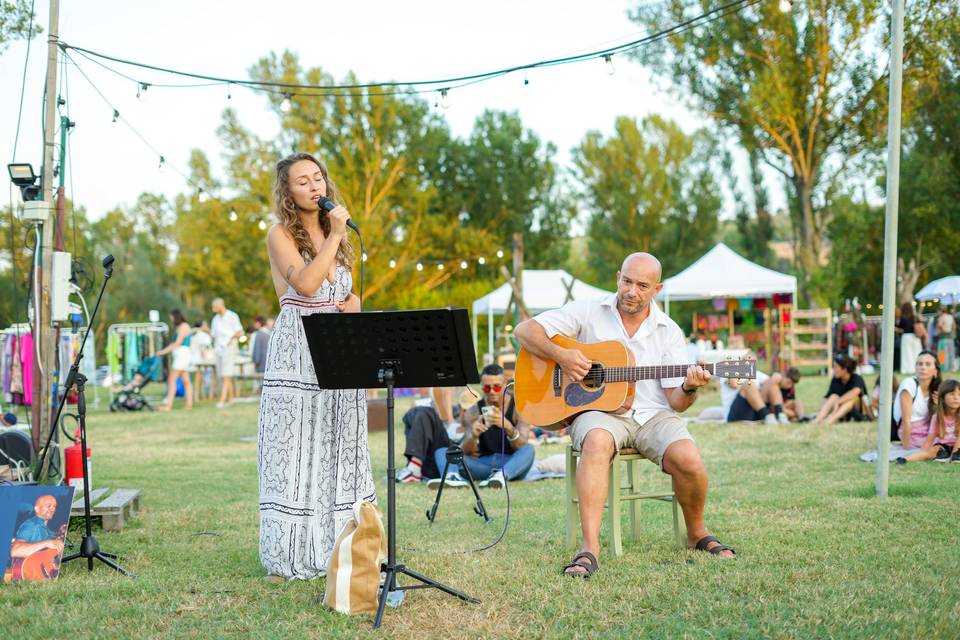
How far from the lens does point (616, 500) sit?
4.75 meters

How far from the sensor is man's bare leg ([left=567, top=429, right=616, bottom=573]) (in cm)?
450

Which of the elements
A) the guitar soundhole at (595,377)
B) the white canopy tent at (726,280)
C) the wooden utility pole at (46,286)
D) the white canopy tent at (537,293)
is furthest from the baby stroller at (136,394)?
the guitar soundhole at (595,377)

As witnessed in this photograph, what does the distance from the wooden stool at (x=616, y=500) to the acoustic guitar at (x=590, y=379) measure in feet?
0.78

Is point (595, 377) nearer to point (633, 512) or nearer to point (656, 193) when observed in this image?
point (633, 512)

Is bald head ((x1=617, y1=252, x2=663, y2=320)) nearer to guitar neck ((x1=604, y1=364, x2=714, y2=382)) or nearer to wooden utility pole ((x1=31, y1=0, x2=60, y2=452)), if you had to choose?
guitar neck ((x1=604, y1=364, x2=714, y2=382))

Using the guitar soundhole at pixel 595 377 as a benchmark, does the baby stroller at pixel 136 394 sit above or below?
below

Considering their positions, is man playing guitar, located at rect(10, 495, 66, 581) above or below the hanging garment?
below

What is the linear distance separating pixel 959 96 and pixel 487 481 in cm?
2573

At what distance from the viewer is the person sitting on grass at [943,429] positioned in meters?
7.93

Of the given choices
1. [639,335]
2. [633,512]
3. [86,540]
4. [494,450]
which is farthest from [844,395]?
[86,540]

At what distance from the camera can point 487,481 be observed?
7547 mm

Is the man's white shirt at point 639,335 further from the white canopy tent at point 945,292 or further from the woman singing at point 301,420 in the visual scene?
the white canopy tent at point 945,292

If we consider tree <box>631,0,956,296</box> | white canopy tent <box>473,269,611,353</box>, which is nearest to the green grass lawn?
white canopy tent <box>473,269,611,353</box>

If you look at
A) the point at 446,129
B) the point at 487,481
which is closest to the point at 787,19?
the point at 446,129
